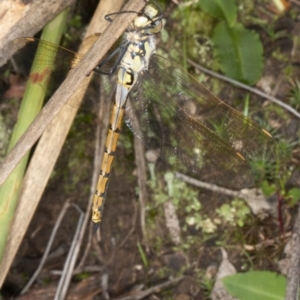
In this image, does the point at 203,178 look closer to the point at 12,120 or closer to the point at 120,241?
the point at 120,241

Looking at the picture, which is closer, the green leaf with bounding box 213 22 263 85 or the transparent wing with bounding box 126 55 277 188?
the transparent wing with bounding box 126 55 277 188

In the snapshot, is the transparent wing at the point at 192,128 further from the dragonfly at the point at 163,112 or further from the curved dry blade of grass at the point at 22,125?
the curved dry blade of grass at the point at 22,125

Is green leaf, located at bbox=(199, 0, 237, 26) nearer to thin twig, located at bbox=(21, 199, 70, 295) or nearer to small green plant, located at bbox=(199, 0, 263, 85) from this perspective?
small green plant, located at bbox=(199, 0, 263, 85)

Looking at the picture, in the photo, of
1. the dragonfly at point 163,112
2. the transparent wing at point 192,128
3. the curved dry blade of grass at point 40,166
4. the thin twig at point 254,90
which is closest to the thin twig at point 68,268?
the dragonfly at point 163,112

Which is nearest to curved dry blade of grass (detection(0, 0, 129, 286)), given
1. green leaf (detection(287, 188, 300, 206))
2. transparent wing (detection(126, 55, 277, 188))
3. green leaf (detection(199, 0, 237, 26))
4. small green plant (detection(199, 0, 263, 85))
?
transparent wing (detection(126, 55, 277, 188))

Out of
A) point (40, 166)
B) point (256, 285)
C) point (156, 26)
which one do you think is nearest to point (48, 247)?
point (40, 166)

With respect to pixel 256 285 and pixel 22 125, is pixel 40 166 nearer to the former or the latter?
pixel 22 125
